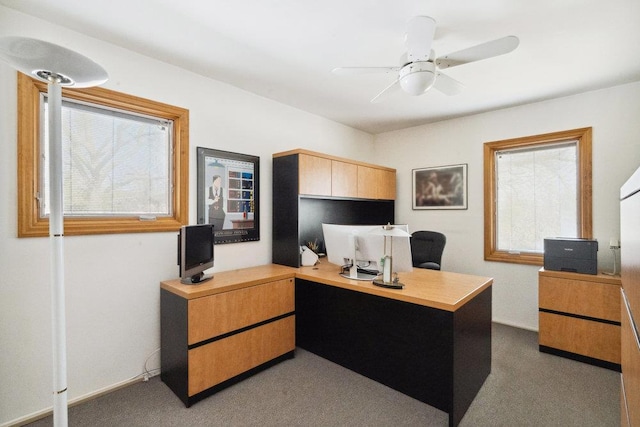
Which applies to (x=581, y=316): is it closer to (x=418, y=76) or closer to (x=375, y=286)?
(x=375, y=286)

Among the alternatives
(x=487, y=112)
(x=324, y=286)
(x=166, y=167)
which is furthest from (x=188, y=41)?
(x=487, y=112)

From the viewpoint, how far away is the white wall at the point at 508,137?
3.03m

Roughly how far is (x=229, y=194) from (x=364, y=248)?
148cm

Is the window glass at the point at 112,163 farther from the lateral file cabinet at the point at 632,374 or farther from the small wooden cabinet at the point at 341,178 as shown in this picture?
the lateral file cabinet at the point at 632,374

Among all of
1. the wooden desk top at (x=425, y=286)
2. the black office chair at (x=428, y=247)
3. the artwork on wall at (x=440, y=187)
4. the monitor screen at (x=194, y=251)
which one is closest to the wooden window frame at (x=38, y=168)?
the monitor screen at (x=194, y=251)

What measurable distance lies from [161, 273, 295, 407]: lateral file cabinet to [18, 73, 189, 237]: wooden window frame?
1.92 ft

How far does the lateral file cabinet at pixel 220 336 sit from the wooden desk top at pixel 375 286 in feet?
0.16

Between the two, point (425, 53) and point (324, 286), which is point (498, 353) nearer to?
point (324, 286)

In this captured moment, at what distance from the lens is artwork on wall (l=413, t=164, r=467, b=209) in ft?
13.4

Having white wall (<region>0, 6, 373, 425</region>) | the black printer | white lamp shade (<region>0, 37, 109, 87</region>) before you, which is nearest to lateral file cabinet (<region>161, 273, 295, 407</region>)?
white wall (<region>0, 6, 373, 425</region>)

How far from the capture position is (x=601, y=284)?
2721 millimetres

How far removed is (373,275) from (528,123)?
270 centimetres

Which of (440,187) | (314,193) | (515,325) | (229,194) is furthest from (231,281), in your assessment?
(515,325)

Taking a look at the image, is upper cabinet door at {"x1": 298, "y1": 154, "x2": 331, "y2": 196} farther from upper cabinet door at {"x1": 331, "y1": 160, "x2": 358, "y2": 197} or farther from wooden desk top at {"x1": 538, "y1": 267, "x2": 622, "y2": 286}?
wooden desk top at {"x1": 538, "y1": 267, "x2": 622, "y2": 286}
